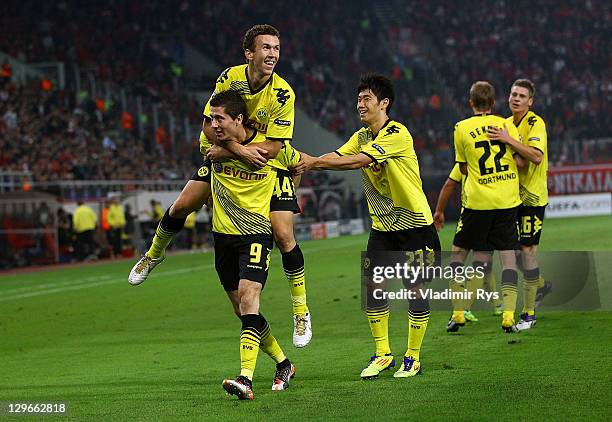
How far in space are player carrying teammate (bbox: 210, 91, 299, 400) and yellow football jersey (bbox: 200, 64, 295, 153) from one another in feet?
0.95

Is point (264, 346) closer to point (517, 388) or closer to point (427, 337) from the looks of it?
point (517, 388)

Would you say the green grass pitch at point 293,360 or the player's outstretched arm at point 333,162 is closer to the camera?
the green grass pitch at point 293,360

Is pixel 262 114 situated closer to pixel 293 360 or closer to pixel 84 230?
pixel 293 360

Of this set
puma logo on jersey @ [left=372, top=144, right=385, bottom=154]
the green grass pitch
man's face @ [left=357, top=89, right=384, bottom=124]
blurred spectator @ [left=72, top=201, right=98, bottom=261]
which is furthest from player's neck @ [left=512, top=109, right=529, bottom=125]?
blurred spectator @ [left=72, top=201, right=98, bottom=261]

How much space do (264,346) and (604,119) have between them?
38086mm

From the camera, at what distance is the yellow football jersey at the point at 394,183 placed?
8398mm

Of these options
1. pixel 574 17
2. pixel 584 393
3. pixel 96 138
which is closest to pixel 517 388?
pixel 584 393

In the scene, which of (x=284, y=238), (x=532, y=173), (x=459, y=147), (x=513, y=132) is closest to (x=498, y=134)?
(x=513, y=132)

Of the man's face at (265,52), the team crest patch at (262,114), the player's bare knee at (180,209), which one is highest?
the man's face at (265,52)

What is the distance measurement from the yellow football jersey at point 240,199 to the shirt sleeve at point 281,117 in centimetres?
38

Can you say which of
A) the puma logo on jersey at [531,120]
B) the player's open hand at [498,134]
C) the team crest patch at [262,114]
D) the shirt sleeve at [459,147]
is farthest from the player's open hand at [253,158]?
the puma logo on jersey at [531,120]

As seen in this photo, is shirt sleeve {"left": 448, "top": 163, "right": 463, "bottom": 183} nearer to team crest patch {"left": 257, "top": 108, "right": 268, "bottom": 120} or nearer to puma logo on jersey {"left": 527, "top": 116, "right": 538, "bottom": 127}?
puma logo on jersey {"left": 527, "top": 116, "right": 538, "bottom": 127}

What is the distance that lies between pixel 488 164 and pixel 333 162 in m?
3.31

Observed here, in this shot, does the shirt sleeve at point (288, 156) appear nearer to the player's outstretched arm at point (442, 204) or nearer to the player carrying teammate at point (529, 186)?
the player's outstretched arm at point (442, 204)
